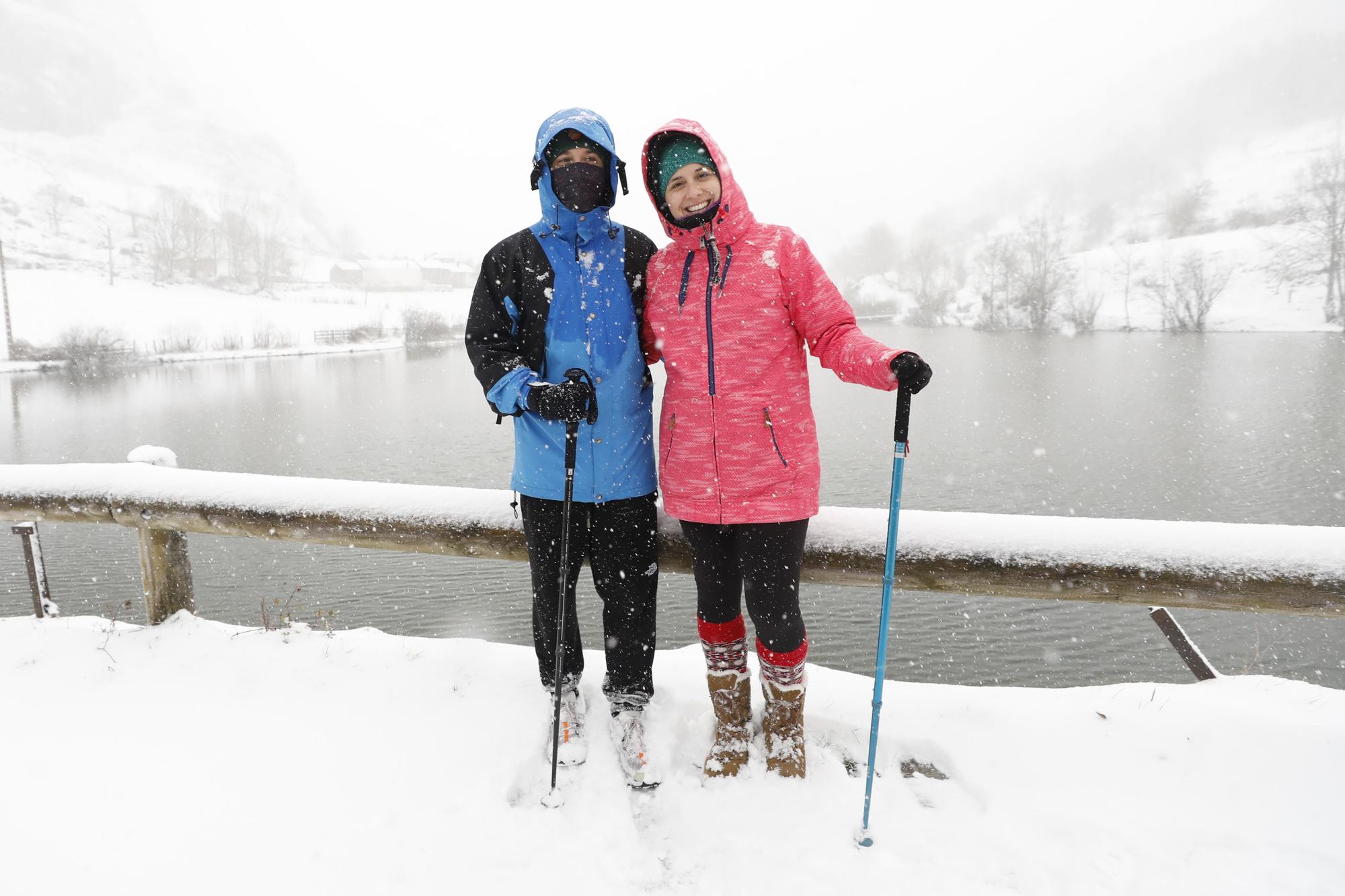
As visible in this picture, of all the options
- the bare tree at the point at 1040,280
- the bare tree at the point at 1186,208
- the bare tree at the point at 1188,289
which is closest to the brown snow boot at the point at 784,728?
the bare tree at the point at 1188,289

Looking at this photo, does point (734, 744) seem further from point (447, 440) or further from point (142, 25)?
point (142, 25)

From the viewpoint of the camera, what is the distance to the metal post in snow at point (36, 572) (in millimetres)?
3759

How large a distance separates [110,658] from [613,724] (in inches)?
99.8

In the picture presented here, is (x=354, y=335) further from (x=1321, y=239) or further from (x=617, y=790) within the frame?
(x=1321, y=239)

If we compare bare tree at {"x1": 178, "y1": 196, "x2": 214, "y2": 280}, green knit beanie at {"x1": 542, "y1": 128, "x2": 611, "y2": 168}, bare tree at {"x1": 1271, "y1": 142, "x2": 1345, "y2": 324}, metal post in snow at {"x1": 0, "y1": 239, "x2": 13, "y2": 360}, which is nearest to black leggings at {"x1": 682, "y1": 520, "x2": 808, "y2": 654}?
green knit beanie at {"x1": 542, "y1": 128, "x2": 611, "y2": 168}

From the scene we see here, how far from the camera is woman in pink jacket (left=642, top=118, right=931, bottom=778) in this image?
2.19 meters

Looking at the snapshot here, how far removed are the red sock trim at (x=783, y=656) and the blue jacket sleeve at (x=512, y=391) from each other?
3.92 feet

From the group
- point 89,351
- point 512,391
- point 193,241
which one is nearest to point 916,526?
point 512,391

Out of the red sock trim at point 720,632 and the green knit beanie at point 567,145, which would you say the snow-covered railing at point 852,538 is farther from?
the green knit beanie at point 567,145

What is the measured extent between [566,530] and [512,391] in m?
0.52

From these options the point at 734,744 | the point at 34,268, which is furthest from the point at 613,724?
the point at 34,268

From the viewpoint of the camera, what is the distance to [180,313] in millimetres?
49594

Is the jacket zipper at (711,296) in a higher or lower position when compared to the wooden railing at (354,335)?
lower

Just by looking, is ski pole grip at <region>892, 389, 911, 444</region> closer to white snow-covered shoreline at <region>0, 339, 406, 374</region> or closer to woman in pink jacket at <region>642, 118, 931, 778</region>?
woman in pink jacket at <region>642, 118, 931, 778</region>
